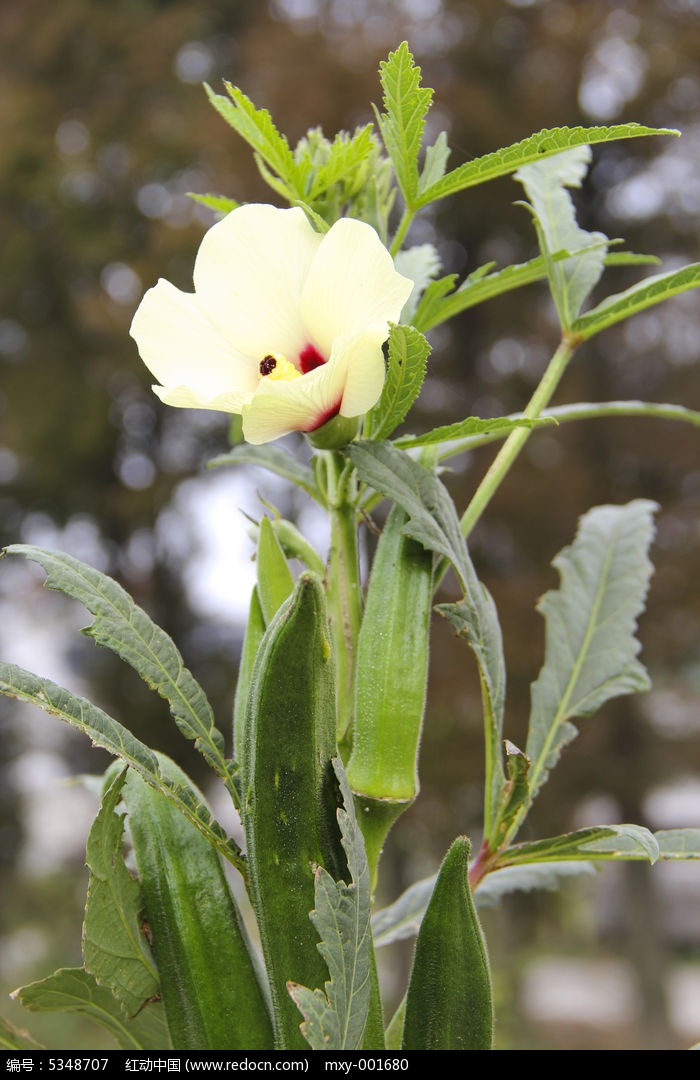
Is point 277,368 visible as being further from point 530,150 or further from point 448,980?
point 448,980

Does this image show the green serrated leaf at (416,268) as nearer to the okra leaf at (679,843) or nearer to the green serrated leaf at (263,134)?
the green serrated leaf at (263,134)

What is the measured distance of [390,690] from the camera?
48cm

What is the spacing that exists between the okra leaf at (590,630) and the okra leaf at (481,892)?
10cm

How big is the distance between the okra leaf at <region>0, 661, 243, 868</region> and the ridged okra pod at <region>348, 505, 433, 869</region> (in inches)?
2.9

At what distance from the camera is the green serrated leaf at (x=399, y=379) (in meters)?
0.44

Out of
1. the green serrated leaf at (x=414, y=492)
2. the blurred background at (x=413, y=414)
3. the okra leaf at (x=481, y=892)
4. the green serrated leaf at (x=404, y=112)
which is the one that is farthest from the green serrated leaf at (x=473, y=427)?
the blurred background at (x=413, y=414)

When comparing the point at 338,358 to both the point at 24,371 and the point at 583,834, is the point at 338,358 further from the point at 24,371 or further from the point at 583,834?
the point at 24,371

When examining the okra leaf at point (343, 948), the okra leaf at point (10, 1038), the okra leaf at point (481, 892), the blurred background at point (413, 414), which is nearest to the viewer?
the okra leaf at point (343, 948)

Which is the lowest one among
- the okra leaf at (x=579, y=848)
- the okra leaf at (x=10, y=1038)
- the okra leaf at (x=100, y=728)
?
the okra leaf at (x=10, y=1038)

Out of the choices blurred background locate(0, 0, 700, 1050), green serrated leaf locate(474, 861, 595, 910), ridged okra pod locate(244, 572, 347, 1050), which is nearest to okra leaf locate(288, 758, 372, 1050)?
ridged okra pod locate(244, 572, 347, 1050)

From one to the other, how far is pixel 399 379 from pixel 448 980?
0.92 ft

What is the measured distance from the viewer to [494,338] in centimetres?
418

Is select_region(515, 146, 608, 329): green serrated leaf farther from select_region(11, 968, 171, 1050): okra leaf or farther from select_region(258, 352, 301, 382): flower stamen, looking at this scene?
select_region(11, 968, 171, 1050): okra leaf

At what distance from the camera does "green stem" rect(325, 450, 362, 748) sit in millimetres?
502
